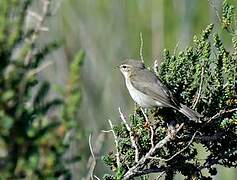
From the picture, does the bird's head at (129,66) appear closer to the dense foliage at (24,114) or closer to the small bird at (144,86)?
the small bird at (144,86)

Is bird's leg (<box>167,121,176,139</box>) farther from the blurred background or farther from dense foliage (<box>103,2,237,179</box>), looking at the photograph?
the blurred background

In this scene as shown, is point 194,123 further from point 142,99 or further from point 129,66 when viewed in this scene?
point 129,66

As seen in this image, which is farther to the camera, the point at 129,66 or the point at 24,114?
the point at 129,66

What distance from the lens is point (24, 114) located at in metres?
1.51

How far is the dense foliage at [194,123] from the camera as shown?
2916 mm

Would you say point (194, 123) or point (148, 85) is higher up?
point (148, 85)

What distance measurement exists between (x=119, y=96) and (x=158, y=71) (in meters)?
2.81

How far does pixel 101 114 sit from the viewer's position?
573cm

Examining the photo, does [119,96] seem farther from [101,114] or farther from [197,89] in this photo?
[197,89]

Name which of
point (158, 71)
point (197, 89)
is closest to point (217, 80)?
point (197, 89)

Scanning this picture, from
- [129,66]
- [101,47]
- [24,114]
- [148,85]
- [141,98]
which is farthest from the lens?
[101,47]

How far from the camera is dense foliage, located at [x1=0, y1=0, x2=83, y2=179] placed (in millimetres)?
1445

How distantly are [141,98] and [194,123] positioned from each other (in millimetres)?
1310

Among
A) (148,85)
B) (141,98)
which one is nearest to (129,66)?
(148,85)
